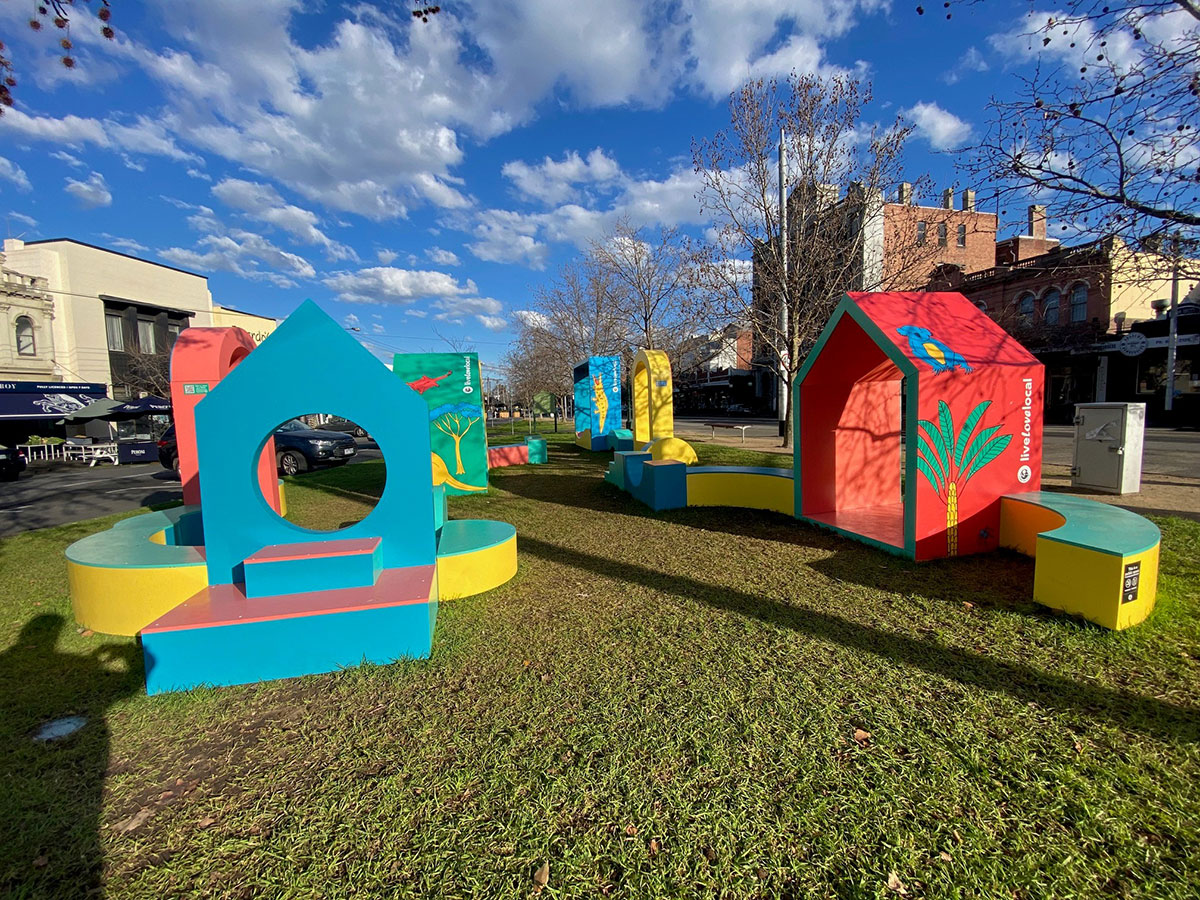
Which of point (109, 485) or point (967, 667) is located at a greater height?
point (967, 667)

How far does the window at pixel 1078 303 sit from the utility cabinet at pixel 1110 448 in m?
24.7

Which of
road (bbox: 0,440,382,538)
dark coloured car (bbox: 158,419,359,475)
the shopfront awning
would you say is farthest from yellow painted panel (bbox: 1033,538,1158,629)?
the shopfront awning

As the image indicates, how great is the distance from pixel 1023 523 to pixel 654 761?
5.25m

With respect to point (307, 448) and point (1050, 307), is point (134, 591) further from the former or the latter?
point (1050, 307)

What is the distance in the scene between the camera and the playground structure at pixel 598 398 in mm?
19719

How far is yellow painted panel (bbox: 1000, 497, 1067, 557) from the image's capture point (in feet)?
17.5

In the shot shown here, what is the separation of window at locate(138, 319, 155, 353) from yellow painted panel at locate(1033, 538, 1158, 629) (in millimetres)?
47462

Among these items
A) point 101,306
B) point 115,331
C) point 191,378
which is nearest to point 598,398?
point 191,378

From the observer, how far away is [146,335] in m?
36.4

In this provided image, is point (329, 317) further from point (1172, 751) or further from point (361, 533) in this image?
point (1172, 751)

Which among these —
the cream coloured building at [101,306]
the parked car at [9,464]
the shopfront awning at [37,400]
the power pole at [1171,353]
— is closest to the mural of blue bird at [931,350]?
the power pole at [1171,353]

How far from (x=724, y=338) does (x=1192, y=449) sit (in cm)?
1273

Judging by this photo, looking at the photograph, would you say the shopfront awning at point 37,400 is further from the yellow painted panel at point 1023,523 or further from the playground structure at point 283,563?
the yellow painted panel at point 1023,523

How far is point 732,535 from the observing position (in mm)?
7195
